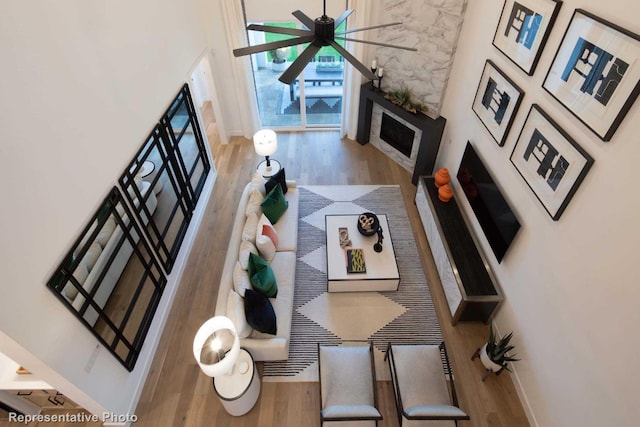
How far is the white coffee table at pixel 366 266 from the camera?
13.5 ft

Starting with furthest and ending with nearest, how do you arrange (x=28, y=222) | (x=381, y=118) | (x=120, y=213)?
(x=381, y=118)
(x=120, y=213)
(x=28, y=222)

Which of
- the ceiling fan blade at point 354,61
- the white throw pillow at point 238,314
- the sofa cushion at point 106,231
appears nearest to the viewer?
the ceiling fan blade at point 354,61

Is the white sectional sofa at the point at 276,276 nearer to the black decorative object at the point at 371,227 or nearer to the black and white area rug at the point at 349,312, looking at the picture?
the black and white area rug at the point at 349,312

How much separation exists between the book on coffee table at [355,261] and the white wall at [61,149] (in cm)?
245

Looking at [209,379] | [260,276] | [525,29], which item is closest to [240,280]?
[260,276]

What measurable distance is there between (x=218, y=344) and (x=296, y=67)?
2.41 metres

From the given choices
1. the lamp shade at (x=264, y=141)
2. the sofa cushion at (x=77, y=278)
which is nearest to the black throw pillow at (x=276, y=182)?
the lamp shade at (x=264, y=141)

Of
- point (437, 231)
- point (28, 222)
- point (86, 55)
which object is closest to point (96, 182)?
point (28, 222)

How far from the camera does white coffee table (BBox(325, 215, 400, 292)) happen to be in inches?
162

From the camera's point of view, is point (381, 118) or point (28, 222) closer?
point (28, 222)

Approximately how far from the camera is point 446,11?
451cm

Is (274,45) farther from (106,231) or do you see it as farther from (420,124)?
(420,124)

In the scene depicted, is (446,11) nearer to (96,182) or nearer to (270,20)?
(270,20)

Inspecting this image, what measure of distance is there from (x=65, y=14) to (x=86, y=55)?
0.30 metres
